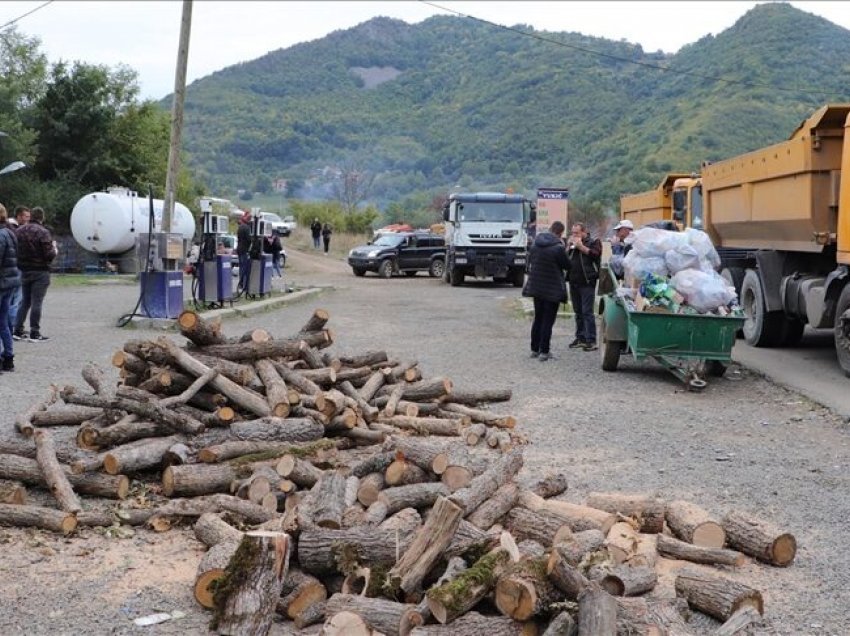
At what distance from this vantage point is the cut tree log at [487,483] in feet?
18.5

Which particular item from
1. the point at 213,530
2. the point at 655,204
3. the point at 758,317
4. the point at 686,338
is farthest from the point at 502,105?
the point at 213,530

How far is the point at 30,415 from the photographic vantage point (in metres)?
8.48

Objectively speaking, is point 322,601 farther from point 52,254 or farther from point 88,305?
point 88,305

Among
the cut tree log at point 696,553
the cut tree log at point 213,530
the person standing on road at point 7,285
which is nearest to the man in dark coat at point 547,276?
the person standing on road at point 7,285

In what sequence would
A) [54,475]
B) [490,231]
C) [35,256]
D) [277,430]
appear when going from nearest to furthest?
1. [54,475]
2. [277,430]
3. [35,256]
4. [490,231]

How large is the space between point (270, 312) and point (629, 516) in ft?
52.5

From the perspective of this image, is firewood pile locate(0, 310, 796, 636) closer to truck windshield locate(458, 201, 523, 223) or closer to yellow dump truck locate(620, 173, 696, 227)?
yellow dump truck locate(620, 173, 696, 227)

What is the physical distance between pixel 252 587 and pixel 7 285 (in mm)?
8680

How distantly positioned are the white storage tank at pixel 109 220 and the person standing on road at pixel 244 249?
8.68m

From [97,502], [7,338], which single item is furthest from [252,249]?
[97,502]

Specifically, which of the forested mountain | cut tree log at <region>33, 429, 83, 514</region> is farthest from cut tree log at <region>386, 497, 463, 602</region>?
the forested mountain

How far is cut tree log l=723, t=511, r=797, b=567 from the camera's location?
553 centimetres

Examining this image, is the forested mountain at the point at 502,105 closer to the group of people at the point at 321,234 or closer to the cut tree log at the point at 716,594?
the group of people at the point at 321,234

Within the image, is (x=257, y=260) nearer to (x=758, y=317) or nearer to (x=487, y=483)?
(x=758, y=317)
